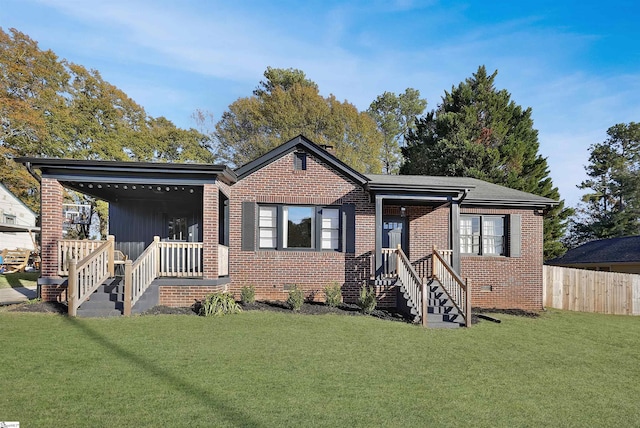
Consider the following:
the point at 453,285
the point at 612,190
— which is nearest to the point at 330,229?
the point at 453,285

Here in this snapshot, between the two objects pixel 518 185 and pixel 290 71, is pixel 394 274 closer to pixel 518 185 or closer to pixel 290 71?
pixel 518 185

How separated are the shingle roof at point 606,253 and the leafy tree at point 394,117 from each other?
14534mm

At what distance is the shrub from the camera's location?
34.2ft

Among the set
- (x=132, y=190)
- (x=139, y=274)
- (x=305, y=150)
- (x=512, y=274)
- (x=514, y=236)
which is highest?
(x=305, y=150)

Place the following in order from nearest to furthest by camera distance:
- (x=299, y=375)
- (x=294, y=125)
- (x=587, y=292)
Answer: (x=299, y=375) → (x=587, y=292) → (x=294, y=125)

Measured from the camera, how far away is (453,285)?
39.1 ft

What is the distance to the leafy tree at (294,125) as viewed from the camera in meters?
A: 32.2

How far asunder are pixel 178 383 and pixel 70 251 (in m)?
6.93

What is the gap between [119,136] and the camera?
1117 inches

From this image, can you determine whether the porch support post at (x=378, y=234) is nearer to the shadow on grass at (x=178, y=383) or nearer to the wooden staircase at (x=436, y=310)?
the wooden staircase at (x=436, y=310)

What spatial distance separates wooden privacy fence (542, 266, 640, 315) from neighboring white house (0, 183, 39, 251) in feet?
79.7

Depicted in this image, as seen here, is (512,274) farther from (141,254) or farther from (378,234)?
(141,254)

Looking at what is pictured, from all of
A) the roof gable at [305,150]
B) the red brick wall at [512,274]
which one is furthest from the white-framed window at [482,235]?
the roof gable at [305,150]

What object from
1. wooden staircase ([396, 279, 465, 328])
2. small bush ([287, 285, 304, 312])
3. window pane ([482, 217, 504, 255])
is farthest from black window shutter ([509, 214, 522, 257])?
small bush ([287, 285, 304, 312])
